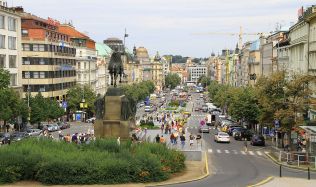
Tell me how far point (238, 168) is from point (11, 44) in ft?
195

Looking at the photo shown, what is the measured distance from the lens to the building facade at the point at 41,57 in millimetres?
119625

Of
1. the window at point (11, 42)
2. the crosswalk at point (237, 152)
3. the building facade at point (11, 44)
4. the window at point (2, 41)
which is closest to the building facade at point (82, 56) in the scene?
the building facade at point (11, 44)

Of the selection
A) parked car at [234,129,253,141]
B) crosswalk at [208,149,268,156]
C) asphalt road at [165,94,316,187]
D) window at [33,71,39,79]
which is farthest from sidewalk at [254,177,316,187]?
window at [33,71,39,79]

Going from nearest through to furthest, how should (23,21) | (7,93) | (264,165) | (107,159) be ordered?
(107,159), (264,165), (7,93), (23,21)

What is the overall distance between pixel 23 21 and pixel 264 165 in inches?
3187

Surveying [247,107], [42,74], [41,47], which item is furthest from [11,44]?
[247,107]

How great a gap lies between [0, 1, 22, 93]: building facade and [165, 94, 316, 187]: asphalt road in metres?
40.1

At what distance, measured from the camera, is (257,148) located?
230 feet

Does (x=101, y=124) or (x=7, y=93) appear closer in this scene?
(x=101, y=124)

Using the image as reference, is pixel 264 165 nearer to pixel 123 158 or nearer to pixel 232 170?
pixel 232 170

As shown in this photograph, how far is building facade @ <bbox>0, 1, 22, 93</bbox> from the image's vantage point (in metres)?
94.8

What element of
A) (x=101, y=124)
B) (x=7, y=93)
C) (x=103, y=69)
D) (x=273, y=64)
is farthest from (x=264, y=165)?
(x=103, y=69)

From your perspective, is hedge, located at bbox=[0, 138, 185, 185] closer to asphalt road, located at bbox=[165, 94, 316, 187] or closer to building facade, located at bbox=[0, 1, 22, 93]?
asphalt road, located at bbox=[165, 94, 316, 187]

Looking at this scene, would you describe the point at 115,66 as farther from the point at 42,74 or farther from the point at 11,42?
the point at 42,74
